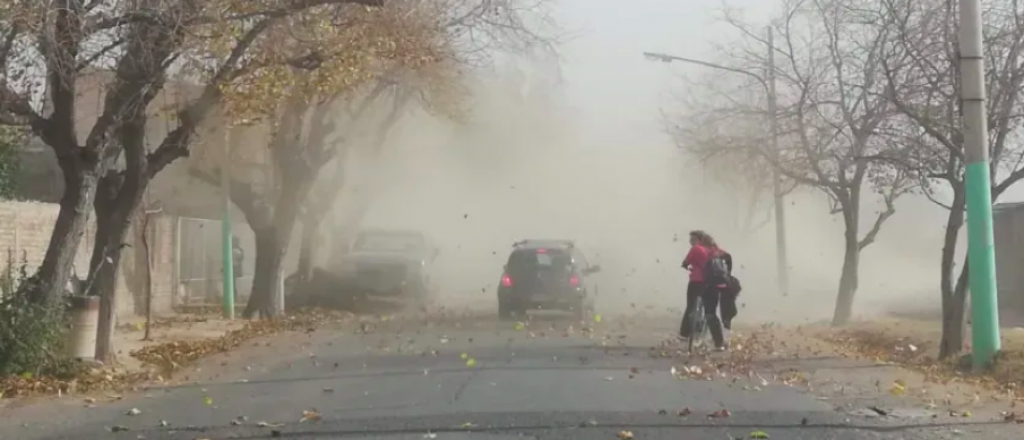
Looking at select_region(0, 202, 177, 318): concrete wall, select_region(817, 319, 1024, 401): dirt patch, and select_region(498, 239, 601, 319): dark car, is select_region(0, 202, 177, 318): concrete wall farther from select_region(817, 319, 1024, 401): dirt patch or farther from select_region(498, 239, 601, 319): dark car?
select_region(817, 319, 1024, 401): dirt patch

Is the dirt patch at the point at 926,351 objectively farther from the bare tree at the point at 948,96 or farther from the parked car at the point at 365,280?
the parked car at the point at 365,280

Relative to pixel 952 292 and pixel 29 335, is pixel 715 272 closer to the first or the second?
pixel 952 292

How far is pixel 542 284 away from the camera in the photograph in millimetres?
23641

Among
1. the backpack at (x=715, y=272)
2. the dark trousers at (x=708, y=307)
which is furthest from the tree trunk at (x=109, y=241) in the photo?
the backpack at (x=715, y=272)

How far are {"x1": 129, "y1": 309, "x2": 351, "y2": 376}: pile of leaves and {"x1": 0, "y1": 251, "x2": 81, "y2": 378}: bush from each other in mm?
1358

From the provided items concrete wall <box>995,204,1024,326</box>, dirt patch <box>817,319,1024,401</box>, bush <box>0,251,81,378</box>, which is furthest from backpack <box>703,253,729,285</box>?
concrete wall <box>995,204,1024,326</box>

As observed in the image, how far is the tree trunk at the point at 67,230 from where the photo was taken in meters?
13.1

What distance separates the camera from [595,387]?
1161cm

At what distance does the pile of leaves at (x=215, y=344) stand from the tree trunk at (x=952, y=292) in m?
9.81

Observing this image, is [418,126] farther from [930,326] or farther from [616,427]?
[616,427]

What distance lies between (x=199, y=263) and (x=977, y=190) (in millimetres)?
21225

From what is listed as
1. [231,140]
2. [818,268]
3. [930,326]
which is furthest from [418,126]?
[818,268]

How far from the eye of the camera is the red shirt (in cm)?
1620

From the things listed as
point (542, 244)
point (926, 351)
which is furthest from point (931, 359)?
point (542, 244)
